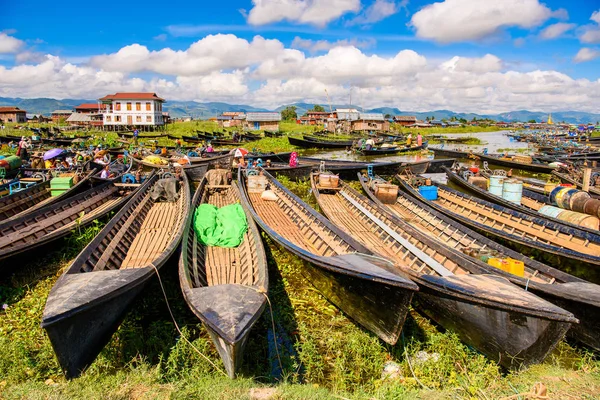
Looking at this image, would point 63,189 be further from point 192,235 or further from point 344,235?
point 344,235

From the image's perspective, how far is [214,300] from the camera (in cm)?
502

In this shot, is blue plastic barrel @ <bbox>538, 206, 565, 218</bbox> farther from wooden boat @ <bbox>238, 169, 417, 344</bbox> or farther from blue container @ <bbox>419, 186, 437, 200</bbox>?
wooden boat @ <bbox>238, 169, 417, 344</bbox>

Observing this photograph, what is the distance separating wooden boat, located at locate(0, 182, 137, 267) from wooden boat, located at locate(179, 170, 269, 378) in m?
3.00

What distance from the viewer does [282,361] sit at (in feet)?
19.5

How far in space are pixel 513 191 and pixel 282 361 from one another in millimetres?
11624

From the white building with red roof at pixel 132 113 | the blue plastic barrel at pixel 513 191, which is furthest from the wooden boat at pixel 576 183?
the white building with red roof at pixel 132 113

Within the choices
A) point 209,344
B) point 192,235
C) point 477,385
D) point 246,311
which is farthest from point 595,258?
point 192,235

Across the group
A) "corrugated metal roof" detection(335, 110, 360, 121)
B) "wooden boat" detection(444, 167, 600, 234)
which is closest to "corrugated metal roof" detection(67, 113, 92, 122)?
"corrugated metal roof" detection(335, 110, 360, 121)

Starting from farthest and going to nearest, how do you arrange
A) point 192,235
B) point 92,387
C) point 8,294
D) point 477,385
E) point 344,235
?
1. point 192,235
2. point 344,235
3. point 8,294
4. point 477,385
5. point 92,387

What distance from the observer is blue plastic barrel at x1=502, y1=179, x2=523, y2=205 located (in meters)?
13.6

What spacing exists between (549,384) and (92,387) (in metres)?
5.85

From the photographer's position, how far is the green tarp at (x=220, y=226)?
9047mm

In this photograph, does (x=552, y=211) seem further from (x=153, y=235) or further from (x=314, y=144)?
(x=314, y=144)

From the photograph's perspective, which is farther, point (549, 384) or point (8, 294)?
point (8, 294)
